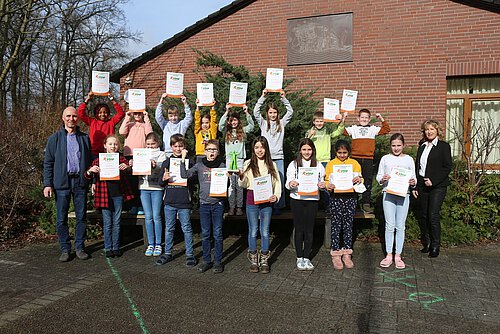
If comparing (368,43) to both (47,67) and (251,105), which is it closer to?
(251,105)

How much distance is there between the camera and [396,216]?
567 centimetres

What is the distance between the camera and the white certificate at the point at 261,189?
5.14 metres

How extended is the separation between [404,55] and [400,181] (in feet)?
20.3

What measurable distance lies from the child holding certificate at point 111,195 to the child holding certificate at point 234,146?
1.54 meters

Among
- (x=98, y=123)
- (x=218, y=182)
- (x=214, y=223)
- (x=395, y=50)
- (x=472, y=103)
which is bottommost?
(x=214, y=223)

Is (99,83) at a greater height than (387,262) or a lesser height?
greater

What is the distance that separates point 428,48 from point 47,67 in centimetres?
3312

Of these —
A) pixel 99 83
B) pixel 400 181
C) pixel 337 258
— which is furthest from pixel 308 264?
pixel 99 83

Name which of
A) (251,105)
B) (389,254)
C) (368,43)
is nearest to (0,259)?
(251,105)

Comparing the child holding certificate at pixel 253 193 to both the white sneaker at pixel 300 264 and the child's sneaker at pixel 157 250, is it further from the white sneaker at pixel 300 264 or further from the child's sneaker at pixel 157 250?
the child's sneaker at pixel 157 250

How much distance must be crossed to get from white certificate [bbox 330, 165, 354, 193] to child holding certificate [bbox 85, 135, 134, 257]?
9.84 feet

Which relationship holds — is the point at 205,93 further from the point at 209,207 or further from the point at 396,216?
the point at 396,216

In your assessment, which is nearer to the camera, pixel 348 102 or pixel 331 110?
pixel 331 110

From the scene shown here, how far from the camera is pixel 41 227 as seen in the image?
25.0ft
